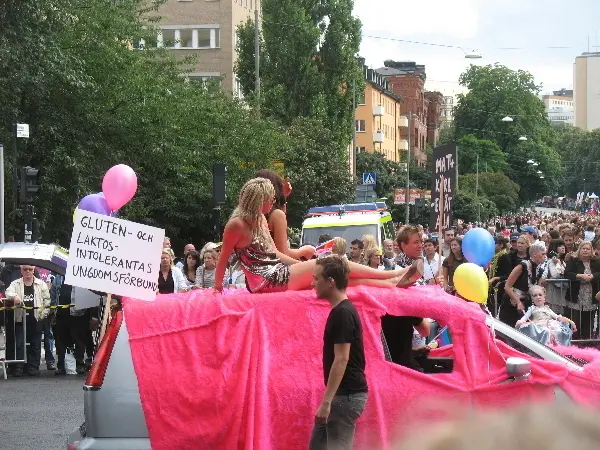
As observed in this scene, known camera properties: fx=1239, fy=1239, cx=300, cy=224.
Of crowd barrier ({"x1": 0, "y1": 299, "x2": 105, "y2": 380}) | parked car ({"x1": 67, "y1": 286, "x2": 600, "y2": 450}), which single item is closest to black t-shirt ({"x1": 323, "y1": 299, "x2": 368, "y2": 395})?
parked car ({"x1": 67, "y1": 286, "x2": 600, "y2": 450})

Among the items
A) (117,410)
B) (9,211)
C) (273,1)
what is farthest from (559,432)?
(273,1)

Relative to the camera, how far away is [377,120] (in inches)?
4412

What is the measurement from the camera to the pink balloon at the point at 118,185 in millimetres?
11422

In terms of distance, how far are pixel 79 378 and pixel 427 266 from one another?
5002 mm

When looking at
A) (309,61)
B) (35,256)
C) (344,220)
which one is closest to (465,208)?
(309,61)

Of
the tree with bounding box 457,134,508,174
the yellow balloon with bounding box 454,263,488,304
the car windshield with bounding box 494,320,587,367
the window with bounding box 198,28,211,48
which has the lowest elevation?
the car windshield with bounding box 494,320,587,367

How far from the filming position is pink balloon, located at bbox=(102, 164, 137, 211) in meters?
11.4

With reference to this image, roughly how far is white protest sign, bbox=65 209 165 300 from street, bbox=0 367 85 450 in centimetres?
325

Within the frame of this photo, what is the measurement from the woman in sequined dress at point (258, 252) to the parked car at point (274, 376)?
0.50 m

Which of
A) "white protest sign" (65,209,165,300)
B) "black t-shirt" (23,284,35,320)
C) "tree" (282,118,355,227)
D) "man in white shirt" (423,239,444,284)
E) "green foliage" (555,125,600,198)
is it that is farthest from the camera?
"green foliage" (555,125,600,198)

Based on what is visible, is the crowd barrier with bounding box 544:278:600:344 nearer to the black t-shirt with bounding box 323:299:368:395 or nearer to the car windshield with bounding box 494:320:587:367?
the car windshield with bounding box 494:320:587:367

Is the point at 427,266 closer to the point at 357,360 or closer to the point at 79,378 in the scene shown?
the point at 79,378

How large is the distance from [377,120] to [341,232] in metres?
86.8

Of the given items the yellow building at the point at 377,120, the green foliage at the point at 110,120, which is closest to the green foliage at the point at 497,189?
the yellow building at the point at 377,120
